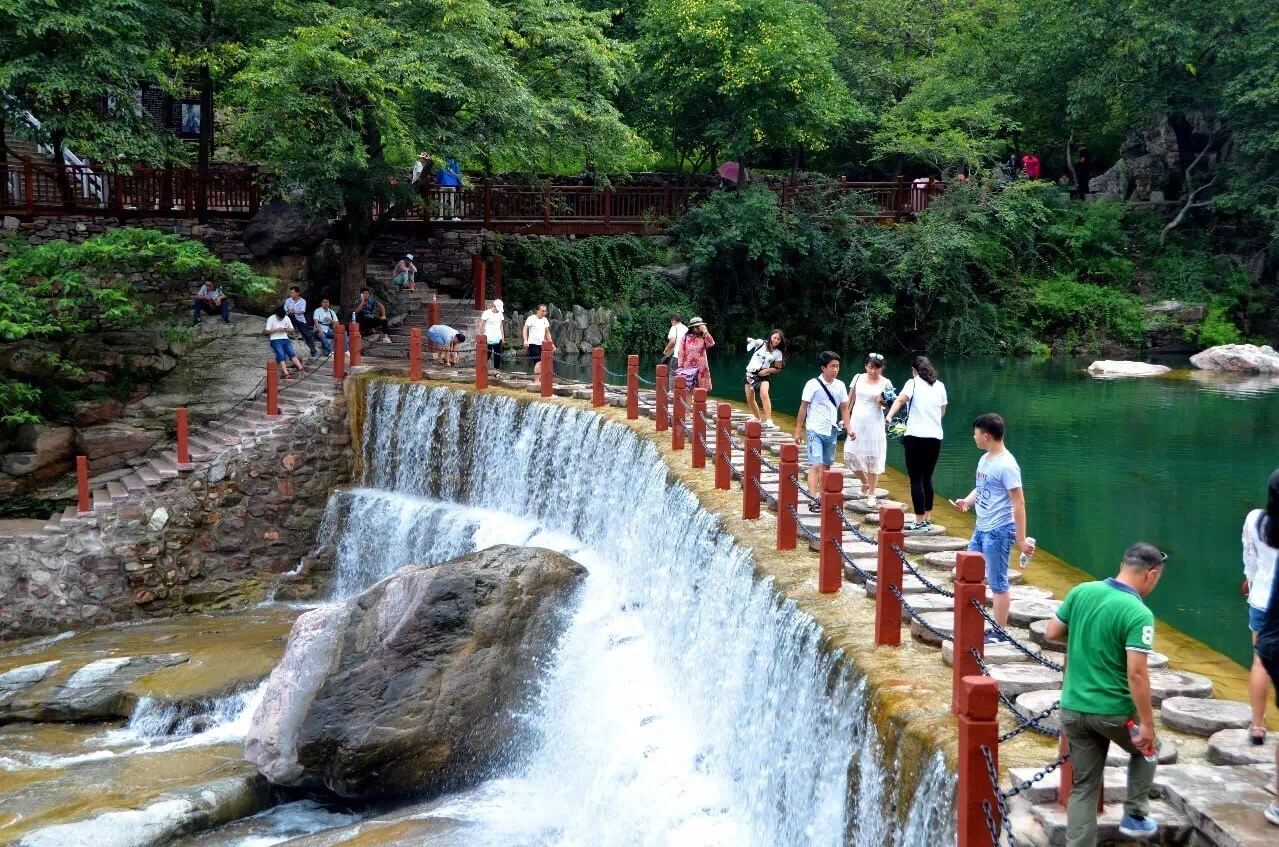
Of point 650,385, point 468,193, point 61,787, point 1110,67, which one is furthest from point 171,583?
point 1110,67

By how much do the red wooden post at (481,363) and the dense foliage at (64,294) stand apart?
5039 mm

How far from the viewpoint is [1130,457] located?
2203 cm

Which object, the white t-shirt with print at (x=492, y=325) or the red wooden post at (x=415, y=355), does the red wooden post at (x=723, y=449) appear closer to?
the red wooden post at (x=415, y=355)

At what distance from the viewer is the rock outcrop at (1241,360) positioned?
32.9m

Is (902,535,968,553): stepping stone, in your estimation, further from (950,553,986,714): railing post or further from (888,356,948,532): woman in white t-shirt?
(950,553,986,714): railing post

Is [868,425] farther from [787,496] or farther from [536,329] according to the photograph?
[536,329]

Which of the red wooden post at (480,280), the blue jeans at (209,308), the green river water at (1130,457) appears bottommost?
the green river water at (1130,457)

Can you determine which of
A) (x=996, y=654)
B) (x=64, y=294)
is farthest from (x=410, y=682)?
(x=64, y=294)

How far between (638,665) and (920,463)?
3.67 meters

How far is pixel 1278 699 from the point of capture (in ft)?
22.4

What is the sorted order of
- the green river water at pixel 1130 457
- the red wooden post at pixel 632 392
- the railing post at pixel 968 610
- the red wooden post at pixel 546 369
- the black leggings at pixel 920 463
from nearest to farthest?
1. the railing post at pixel 968 610
2. the black leggings at pixel 920 463
3. the green river water at pixel 1130 457
4. the red wooden post at pixel 632 392
5. the red wooden post at pixel 546 369

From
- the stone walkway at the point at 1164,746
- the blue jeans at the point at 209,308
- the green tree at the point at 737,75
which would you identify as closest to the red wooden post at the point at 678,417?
Result: the stone walkway at the point at 1164,746

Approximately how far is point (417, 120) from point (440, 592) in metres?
12.5

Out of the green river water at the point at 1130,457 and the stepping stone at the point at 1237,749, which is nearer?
the stepping stone at the point at 1237,749
